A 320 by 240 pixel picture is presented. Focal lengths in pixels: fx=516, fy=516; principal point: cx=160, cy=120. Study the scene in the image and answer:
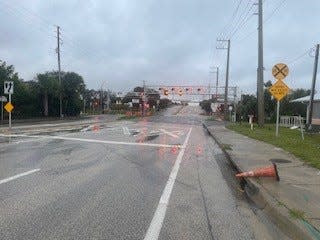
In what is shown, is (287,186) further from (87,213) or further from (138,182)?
(87,213)

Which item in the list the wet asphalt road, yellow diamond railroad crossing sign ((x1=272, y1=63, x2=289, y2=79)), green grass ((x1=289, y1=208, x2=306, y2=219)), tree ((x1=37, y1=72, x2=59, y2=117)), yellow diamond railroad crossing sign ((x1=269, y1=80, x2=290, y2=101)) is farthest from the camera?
tree ((x1=37, y1=72, x2=59, y2=117))

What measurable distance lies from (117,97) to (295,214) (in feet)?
522

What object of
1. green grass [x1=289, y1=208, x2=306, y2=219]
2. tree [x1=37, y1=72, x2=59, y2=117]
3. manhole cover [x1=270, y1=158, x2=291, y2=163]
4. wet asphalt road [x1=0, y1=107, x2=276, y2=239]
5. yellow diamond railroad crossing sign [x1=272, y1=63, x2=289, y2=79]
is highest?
yellow diamond railroad crossing sign [x1=272, y1=63, x2=289, y2=79]

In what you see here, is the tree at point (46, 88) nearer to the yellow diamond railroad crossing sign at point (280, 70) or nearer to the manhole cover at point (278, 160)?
the yellow diamond railroad crossing sign at point (280, 70)

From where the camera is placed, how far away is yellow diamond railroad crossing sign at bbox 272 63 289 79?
24692 mm

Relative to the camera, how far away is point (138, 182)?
443 inches

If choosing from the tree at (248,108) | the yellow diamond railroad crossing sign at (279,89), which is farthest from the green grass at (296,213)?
the tree at (248,108)

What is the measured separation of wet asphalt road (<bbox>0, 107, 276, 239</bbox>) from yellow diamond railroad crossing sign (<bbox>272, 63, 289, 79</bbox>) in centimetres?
997

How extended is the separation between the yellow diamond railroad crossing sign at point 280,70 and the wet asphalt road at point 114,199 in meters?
9.97

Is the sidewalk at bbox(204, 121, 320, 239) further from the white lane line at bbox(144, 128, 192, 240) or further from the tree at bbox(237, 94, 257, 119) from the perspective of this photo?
the tree at bbox(237, 94, 257, 119)

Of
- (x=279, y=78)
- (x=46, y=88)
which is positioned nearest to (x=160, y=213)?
(x=279, y=78)

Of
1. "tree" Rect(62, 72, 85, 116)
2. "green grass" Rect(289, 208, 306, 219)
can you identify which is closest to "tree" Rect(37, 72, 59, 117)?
"tree" Rect(62, 72, 85, 116)

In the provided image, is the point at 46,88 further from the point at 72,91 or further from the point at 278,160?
the point at 278,160

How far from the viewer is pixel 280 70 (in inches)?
978
